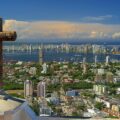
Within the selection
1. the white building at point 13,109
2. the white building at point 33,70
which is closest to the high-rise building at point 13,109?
the white building at point 13,109

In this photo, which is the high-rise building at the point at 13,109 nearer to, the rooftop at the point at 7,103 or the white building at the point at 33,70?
the rooftop at the point at 7,103

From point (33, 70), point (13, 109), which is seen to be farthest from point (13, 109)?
point (33, 70)

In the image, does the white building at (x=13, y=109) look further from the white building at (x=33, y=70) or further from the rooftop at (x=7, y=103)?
the white building at (x=33, y=70)

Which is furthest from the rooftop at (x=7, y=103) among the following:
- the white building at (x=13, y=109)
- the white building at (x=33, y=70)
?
the white building at (x=33, y=70)

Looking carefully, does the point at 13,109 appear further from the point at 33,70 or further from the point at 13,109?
the point at 33,70

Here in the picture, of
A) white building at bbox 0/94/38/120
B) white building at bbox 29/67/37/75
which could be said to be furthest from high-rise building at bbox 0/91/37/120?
white building at bbox 29/67/37/75

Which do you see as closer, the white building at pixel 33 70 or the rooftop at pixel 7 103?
the rooftop at pixel 7 103

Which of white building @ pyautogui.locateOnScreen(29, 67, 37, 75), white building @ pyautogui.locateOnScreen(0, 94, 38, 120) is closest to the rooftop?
white building @ pyautogui.locateOnScreen(0, 94, 38, 120)

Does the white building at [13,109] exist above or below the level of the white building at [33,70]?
above

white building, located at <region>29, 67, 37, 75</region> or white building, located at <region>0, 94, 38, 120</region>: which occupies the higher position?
white building, located at <region>0, 94, 38, 120</region>

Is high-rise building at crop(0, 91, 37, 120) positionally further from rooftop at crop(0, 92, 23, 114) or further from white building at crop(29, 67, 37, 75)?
white building at crop(29, 67, 37, 75)

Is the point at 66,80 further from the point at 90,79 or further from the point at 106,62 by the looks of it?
the point at 106,62

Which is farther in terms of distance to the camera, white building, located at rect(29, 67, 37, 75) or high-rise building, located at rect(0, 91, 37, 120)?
white building, located at rect(29, 67, 37, 75)
